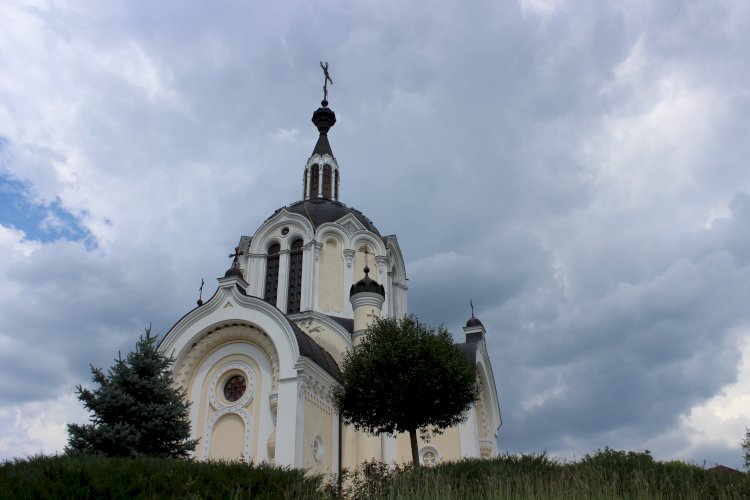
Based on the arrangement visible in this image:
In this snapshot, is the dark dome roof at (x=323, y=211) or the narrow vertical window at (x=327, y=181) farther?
the narrow vertical window at (x=327, y=181)

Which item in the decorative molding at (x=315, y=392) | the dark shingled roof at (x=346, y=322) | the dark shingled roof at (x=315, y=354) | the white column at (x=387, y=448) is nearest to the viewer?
the decorative molding at (x=315, y=392)

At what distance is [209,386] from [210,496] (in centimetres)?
1398

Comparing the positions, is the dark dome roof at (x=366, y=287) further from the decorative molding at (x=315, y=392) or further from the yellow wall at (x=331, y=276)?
the decorative molding at (x=315, y=392)

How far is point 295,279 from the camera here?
27969mm

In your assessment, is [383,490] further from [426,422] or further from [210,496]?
[426,422]

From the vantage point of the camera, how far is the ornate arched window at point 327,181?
34031 mm

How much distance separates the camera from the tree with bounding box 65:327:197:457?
13.7 metres

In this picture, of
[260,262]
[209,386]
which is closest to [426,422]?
[209,386]

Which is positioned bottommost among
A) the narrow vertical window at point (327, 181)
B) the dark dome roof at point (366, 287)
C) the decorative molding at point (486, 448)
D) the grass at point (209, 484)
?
the grass at point (209, 484)

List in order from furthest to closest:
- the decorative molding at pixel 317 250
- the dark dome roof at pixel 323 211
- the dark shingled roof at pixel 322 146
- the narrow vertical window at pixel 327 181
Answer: the dark shingled roof at pixel 322 146
the narrow vertical window at pixel 327 181
the dark dome roof at pixel 323 211
the decorative molding at pixel 317 250

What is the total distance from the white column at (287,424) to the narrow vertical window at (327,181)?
1665cm

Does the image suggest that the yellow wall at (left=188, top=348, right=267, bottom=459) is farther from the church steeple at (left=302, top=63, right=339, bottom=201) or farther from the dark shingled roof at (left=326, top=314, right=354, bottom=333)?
the church steeple at (left=302, top=63, right=339, bottom=201)

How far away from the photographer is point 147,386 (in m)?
14.4

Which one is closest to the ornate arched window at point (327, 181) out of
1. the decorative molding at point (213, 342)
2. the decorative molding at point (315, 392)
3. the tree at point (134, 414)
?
the decorative molding at point (213, 342)
